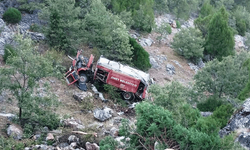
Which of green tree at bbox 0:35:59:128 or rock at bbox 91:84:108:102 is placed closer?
green tree at bbox 0:35:59:128

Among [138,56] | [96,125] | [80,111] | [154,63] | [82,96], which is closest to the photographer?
[96,125]

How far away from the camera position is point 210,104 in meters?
23.1

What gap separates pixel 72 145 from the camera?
14047 millimetres

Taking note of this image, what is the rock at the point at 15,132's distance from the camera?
14336 millimetres

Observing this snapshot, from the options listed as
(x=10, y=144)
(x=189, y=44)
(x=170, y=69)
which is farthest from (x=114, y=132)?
(x=189, y=44)

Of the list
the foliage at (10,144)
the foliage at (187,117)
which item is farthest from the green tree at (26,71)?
the foliage at (187,117)

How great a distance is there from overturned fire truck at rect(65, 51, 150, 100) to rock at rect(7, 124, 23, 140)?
772cm

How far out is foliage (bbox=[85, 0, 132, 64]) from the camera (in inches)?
1034

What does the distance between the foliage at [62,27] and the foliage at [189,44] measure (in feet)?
52.8

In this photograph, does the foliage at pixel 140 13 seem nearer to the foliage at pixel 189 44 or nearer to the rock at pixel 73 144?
the foliage at pixel 189 44

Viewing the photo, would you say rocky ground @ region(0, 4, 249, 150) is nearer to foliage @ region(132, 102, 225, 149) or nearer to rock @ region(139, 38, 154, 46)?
A: foliage @ region(132, 102, 225, 149)

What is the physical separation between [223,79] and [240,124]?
923cm

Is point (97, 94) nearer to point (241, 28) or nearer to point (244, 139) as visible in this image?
point (244, 139)

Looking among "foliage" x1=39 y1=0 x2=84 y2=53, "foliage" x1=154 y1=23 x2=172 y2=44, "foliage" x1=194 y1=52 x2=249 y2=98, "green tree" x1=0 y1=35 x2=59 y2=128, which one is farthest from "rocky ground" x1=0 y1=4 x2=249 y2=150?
"foliage" x1=154 y1=23 x2=172 y2=44
